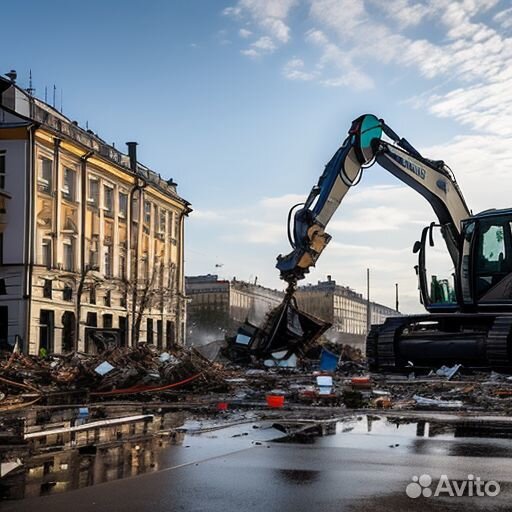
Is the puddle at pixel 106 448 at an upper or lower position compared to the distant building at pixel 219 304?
lower

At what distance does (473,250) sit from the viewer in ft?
63.8

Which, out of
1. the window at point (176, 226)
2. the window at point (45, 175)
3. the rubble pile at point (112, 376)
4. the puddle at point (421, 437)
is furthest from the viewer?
the window at point (176, 226)

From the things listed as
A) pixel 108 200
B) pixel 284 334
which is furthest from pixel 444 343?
pixel 108 200

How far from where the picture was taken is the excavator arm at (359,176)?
21.9m

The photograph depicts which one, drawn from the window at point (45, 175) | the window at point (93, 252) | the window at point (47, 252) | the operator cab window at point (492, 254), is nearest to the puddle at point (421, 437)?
the operator cab window at point (492, 254)

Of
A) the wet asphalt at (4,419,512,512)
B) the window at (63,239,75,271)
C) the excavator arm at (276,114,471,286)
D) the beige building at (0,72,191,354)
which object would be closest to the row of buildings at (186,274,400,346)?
the beige building at (0,72,191,354)

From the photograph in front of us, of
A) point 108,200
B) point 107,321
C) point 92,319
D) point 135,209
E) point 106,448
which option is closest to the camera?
point 106,448

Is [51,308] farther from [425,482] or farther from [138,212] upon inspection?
[425,482]

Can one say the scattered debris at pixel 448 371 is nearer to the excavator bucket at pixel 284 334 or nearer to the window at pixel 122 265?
the excavator bucket at pixel 284 334

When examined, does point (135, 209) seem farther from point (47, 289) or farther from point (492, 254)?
point (492, 254)

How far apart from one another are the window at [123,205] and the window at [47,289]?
1022 centimetres

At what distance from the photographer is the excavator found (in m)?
19.1

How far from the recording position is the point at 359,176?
23.1 metres

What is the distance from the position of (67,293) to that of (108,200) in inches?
327
